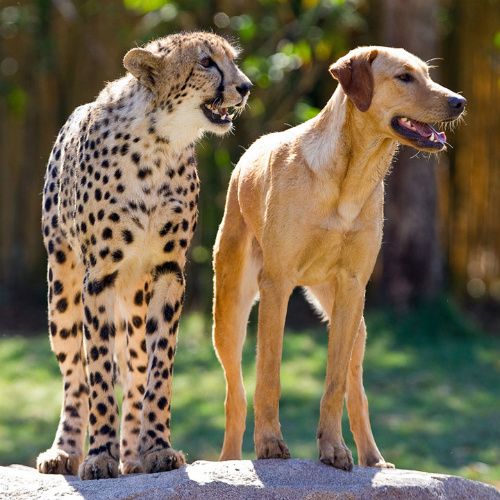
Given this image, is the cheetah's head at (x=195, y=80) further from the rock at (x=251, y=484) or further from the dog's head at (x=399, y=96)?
the rock at (x=251, y=484)

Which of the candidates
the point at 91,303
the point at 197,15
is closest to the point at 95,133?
the point at 91,303

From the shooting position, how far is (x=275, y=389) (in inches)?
191

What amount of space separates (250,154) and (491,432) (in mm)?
3735

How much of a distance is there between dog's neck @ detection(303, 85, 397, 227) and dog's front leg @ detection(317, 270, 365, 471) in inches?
11.0

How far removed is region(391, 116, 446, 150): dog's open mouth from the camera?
Result: 15.2ft

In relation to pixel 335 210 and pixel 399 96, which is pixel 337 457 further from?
pixel 399 96

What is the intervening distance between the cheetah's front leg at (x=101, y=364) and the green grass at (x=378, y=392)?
Result: 2.78 m

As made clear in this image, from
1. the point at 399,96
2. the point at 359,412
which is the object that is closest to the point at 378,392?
the point at 359,412

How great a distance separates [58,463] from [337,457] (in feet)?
3.91

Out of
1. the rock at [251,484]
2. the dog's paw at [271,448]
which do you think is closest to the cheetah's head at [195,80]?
the dog's paw at [271,448]

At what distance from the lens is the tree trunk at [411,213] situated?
35.6ft

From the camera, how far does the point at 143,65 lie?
16.4 feet

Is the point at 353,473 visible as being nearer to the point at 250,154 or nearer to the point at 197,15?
the point at 250,154

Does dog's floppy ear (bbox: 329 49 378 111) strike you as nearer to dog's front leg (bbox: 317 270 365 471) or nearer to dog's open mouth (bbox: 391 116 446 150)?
dog's open mouth (bbox: 391 116 446 150)
